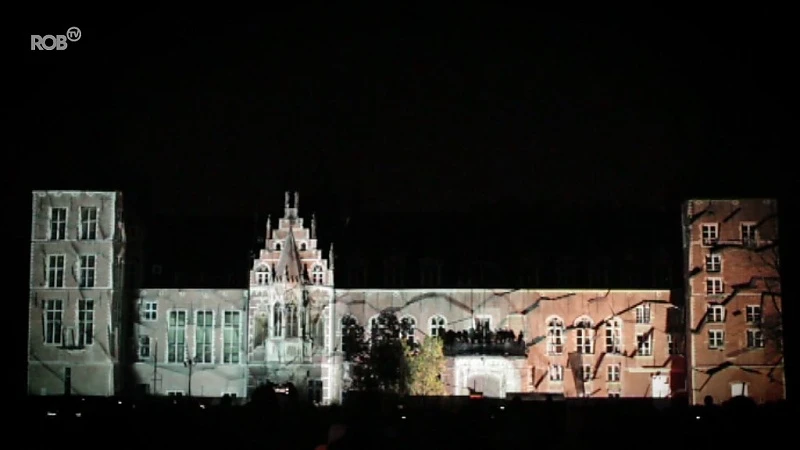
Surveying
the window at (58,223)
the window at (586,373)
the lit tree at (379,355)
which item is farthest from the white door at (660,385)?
the window at (58,223)

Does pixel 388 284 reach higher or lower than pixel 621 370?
higher

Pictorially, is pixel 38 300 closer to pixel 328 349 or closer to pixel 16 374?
pixel 16 374

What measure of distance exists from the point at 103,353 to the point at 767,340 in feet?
111

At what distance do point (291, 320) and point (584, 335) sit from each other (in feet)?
50.4

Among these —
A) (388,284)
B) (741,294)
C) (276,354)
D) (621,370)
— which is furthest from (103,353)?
(741,294)

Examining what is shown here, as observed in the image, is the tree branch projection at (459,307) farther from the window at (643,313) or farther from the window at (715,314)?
the window at (715,314)

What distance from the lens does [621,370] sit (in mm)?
68812

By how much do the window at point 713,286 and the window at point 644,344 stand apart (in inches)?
160

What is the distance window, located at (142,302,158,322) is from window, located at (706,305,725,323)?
28607mm

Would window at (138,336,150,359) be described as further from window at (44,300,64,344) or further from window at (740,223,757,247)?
window at (740,223,757,247)

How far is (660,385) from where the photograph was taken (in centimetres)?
6875

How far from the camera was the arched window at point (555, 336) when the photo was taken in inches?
2719

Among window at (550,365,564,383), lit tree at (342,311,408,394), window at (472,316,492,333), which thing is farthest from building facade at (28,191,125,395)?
window at (550,365,564,383)

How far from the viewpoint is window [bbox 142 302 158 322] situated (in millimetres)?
69375
